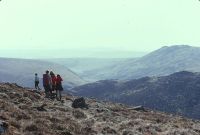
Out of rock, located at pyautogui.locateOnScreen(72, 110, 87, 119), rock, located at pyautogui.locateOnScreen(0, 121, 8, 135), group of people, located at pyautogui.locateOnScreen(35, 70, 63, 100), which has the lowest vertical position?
rock, located at pyautogui.locateOnScreen(72, 110, 87, 119)

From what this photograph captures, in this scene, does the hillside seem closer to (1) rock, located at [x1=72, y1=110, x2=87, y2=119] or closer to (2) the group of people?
(1) rock, located at [x1=72, y1=110, x2=87, y2=119]

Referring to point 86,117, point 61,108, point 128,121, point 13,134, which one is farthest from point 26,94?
point 13,134

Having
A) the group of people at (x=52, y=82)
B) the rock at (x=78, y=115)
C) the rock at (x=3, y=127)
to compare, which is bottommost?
the rock at (x=78, y=115)

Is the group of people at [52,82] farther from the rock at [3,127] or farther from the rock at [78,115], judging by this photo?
the rock at [3,127]

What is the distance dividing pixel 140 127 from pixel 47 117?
594cm

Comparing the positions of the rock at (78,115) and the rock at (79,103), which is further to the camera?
the rock at (79,103)

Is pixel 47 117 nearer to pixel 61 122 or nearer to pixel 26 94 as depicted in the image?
pixel 61 122

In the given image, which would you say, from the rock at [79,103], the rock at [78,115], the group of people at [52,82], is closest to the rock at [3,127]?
the rock at [78,115]

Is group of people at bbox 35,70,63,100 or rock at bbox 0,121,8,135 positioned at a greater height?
group of people at bbox 35,70,63,100

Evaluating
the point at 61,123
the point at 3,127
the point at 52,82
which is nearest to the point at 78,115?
the point at 61,123

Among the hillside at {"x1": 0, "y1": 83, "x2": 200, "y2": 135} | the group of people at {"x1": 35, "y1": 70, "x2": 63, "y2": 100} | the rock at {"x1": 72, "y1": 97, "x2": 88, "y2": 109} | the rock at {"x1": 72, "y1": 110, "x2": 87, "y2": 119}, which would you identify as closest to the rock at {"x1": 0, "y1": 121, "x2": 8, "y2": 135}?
the hillside at {"x1": 0, "y1": 83, "x2": 200, "y2": 135}

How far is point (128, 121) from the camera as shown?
28953mm

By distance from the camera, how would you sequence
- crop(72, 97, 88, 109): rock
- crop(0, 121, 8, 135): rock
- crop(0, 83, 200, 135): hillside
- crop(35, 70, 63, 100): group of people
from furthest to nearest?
crop(35, 70, 63, 100): group of people, crop(72, 97, 88, 109): rock, crop(0, 83, 200, 135): hillside, crop(0, 121, 8, 135): rock

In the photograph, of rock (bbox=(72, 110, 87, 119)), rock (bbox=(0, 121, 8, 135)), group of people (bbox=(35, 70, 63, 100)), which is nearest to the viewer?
rock (bbox=(0, 121, 8, 135))
